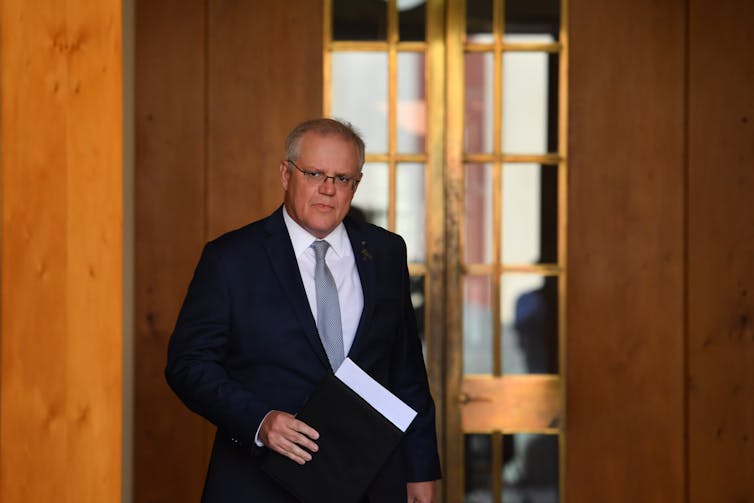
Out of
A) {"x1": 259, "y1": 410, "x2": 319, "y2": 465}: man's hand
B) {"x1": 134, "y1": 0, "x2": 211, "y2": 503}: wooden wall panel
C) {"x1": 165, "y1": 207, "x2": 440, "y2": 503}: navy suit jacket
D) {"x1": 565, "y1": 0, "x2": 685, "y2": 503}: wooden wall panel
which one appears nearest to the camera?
{"x1": 259, "y1": 410, "x2": 319, "y2": 465}: man's hand

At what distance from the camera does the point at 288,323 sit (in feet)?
8.04

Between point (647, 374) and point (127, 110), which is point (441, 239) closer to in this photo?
point (647, 374)

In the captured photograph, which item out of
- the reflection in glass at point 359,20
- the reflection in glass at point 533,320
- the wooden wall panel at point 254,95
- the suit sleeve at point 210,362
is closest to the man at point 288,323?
the suit sleeve at point 210,362

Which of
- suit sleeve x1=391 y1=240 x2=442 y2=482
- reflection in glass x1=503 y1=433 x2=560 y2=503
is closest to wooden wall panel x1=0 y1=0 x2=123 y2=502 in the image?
suit sleeve x1=391 y1=240 x2=442 y2=482

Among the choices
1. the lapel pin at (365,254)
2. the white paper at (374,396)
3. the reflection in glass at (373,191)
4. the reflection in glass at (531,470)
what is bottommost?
→ the reflection in glass at (531,470)

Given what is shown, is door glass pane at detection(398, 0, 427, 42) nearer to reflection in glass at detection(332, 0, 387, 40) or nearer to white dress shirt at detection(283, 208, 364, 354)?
reflection in glass at detection(332, 0, 387, 40)

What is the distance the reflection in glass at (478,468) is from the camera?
12.4ft

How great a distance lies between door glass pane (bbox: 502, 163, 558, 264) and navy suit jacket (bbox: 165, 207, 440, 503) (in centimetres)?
129

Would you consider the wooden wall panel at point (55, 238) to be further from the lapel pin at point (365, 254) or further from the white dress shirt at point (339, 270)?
the lapel pin at point (365, 254)

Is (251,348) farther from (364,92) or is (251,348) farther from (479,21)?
(479,21)

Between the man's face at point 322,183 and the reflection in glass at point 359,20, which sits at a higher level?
the reflection in glass at point 359,20

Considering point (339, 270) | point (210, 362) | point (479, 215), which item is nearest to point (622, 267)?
point (479, 215)

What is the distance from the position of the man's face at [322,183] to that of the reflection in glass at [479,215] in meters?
1.28

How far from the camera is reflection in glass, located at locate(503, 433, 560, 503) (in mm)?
Result: 3771
